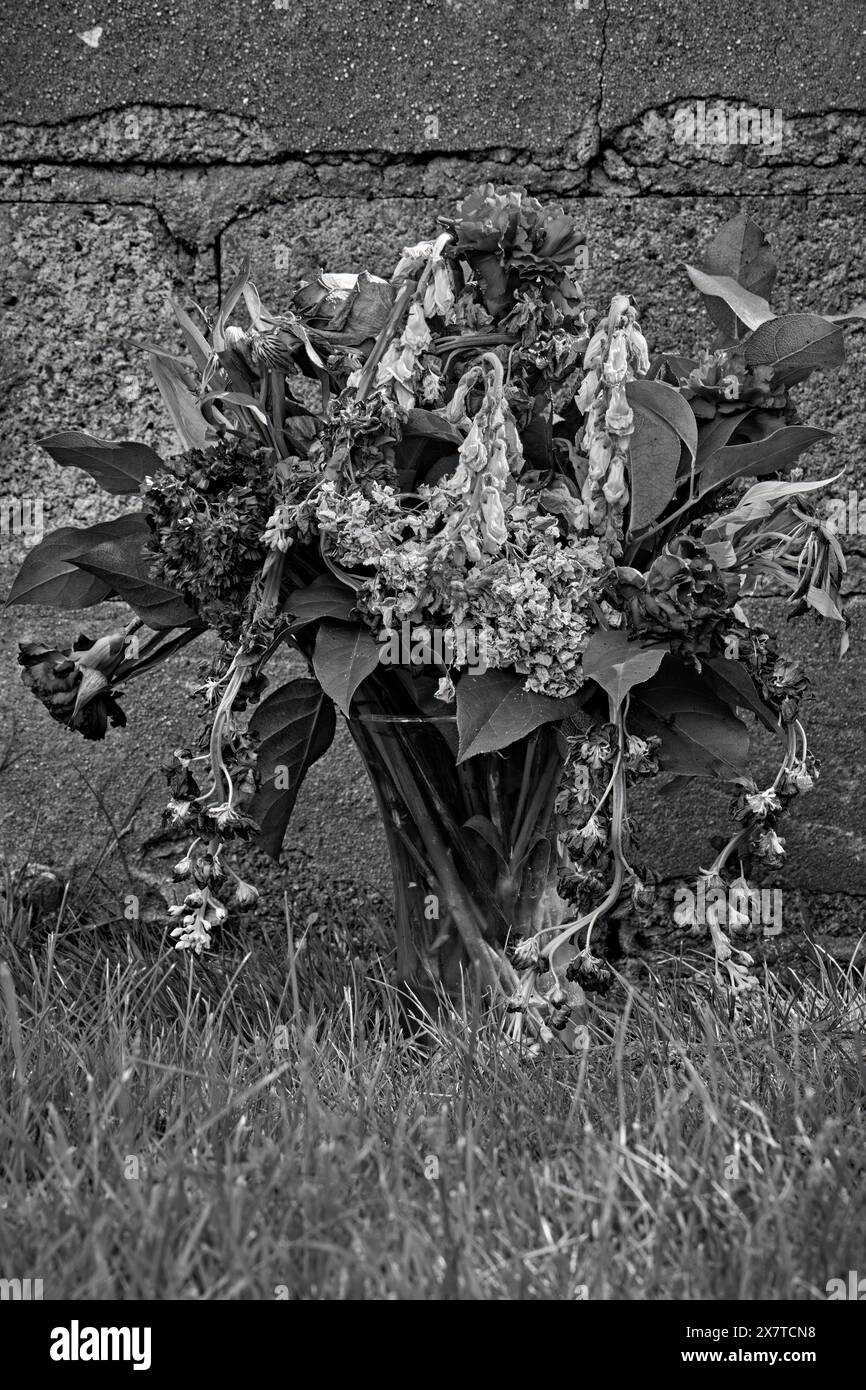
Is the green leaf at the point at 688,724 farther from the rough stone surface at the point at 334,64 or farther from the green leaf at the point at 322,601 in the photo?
the rough stone surface at the point at 334,64

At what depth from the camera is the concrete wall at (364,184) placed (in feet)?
5.76

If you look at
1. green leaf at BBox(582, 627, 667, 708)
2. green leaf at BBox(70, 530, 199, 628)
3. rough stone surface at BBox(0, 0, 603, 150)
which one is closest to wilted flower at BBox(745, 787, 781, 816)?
green leaf at BBox(582, 627, 667, 708)

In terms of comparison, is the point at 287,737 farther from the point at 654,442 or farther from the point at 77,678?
the point at 654,442

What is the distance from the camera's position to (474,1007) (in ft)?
3.83

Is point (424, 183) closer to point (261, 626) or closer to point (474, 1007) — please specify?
point (261, 626)

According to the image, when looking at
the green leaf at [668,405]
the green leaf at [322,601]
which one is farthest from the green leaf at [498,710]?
the green leaf at [668,405]

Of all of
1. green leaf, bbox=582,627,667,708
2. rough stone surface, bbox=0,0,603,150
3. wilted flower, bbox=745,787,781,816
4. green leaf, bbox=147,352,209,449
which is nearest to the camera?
green leaf, bbox=582,627,667,708

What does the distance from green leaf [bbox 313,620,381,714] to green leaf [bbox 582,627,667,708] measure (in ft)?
0.61

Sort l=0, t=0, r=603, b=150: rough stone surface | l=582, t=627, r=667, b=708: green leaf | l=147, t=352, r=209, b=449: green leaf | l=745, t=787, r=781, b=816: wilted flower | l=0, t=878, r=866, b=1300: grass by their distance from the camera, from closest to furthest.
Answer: l=0, t=878, r=866, b=1300: grass → l=582, t=627, r=667, b=708: green leaf → l=745, t=787, r=781, b=816: wilted flower → l=147, t=352, r=209, b=449: green leaf → l=0, t=0, r=603, b=150: rough stone surface

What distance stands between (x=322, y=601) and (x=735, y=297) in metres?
0.47

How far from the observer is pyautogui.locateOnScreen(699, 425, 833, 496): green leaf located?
1.07m

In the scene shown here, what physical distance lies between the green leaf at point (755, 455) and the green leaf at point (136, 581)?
0.49m

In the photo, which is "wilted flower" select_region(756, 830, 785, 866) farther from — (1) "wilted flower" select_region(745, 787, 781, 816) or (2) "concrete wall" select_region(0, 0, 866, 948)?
(2) "concrete wall" select_region(0, 0, 866, 948)
